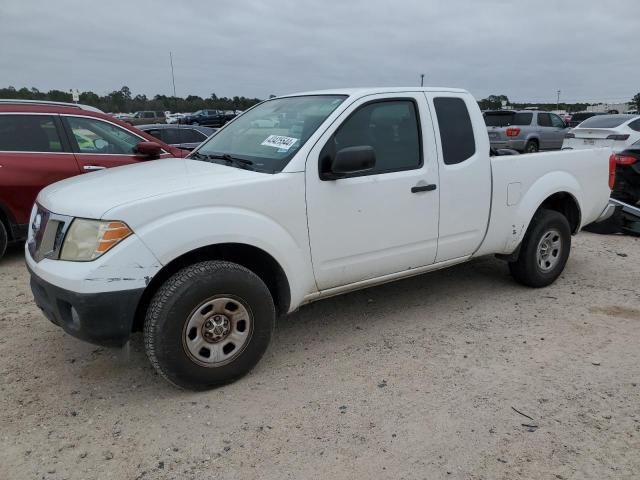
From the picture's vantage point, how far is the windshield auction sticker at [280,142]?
11.5 feet

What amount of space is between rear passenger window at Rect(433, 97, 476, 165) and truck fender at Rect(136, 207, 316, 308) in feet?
4.88

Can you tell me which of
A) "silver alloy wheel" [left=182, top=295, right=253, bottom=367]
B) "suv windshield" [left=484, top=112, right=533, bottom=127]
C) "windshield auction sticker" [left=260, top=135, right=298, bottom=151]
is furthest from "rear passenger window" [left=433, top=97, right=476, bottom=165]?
"suv windshield" [left=484, top=112, right=533, bottom=127]

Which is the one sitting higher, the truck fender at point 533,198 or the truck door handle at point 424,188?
the truck door handle at point 424,188

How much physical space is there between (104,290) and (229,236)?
28.8 inches

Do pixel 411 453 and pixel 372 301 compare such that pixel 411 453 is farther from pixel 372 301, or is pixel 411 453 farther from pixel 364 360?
pixel 372 301

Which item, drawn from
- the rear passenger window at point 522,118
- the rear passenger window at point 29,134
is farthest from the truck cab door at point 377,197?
the rear passenger window at point 522,118

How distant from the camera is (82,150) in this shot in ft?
20.0

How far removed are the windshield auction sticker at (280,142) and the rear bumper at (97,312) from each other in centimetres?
135

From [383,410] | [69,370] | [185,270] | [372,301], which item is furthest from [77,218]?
[372,301]

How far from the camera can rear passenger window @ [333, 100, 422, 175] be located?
12.1 feet

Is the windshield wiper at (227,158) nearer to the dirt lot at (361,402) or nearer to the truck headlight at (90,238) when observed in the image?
the truck headlight at (90,238)

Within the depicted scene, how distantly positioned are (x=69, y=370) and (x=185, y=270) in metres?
1.22

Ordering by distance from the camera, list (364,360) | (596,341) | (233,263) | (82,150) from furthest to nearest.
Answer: (82,150) < (596,341) < (364,360) < (233,263)

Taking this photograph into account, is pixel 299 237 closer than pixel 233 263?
No
